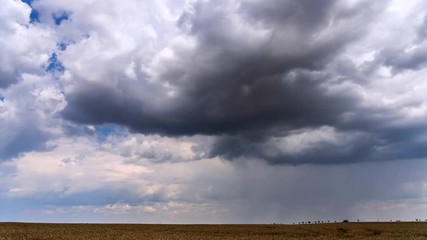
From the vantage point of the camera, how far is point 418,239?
6788 cm

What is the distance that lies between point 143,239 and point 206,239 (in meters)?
10.5

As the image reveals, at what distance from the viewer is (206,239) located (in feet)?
224

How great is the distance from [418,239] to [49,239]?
60.4m

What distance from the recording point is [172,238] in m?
68.5

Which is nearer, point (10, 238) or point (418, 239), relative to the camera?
point (10, 238)

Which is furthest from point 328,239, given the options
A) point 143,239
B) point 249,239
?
point 143,239

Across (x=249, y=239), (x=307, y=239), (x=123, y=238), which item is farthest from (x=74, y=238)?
(x=307, y=239)

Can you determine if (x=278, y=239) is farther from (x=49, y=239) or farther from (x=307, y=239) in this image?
(x=49, y=239)

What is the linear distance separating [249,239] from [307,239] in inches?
419

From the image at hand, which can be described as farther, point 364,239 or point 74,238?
point 364,239

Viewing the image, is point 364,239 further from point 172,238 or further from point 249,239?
point 172,238

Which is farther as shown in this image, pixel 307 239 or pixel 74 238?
pixel 307 239

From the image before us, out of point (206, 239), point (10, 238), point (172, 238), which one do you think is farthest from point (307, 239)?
point (10, 238)

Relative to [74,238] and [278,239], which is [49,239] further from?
[278,239]
